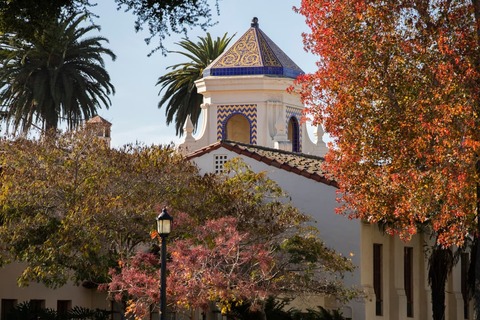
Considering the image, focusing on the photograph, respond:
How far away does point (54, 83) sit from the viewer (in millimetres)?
60406

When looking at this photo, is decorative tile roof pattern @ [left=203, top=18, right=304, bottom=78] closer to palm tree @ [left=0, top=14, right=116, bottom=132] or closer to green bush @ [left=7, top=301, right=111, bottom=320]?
palm tree @ [left=0, top=14, right=116, bottom=132]

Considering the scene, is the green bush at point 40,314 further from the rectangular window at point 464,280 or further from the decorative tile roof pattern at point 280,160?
the rectangular window at point 464,280

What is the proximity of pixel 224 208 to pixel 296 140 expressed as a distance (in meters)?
25.0

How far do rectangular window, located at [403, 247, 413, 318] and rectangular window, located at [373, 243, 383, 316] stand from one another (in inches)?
98.9

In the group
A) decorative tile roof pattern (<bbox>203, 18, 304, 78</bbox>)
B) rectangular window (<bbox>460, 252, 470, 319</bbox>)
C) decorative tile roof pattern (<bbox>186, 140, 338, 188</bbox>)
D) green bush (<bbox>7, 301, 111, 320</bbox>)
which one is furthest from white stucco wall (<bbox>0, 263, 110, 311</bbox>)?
decorative tile roof pattern (<bbox>203, 18, 304, 78</bbox>)

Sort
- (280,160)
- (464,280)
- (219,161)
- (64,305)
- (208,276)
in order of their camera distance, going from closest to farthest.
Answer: (208,276) < (64,305) < (280,160) < (219,161) < (464,280)

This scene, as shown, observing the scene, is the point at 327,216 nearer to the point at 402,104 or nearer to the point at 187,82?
the point at 402,104

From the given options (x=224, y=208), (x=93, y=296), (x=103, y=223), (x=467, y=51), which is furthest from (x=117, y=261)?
(x=467, y=51)

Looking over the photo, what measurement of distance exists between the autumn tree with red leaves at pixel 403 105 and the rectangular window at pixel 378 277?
8922 millimetres

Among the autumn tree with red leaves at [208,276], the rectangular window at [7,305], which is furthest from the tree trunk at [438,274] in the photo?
the rectangular window at [7,305]

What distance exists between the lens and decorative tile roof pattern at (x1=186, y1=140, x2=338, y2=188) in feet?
132

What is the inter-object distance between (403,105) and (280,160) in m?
11.3

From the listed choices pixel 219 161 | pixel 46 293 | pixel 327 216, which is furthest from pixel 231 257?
pixel 219 161

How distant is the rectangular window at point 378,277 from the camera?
4178 centimetres
